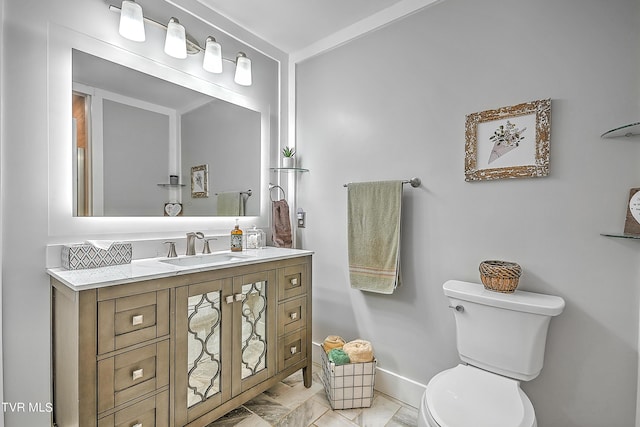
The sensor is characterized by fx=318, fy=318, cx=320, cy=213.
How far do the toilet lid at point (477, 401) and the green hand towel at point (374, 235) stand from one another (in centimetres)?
64

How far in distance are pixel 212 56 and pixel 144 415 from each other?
1890mm

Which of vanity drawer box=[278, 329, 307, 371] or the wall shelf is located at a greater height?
the wall shelf

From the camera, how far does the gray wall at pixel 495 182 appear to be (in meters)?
1.35

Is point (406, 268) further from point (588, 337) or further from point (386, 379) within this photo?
point (588, 337)

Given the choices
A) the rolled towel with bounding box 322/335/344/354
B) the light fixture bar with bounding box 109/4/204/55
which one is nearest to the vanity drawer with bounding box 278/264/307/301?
the rolled towel with bounding box 322/335/344/354

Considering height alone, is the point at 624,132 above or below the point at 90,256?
above

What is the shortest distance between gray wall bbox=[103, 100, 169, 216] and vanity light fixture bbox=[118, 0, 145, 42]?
0.35 metres

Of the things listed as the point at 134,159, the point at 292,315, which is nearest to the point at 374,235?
the point at 292,315

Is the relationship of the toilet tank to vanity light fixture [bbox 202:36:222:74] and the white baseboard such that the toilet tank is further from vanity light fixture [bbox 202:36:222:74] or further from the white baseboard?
vanity light fixture [bbox 202:36:222:74]

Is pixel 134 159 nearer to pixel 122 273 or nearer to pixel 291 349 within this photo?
pixel 122 273

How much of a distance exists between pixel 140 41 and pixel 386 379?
239cm

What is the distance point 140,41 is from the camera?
1.65 m

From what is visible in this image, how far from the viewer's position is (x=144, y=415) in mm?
1272

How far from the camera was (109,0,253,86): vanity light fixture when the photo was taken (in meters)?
1.58
